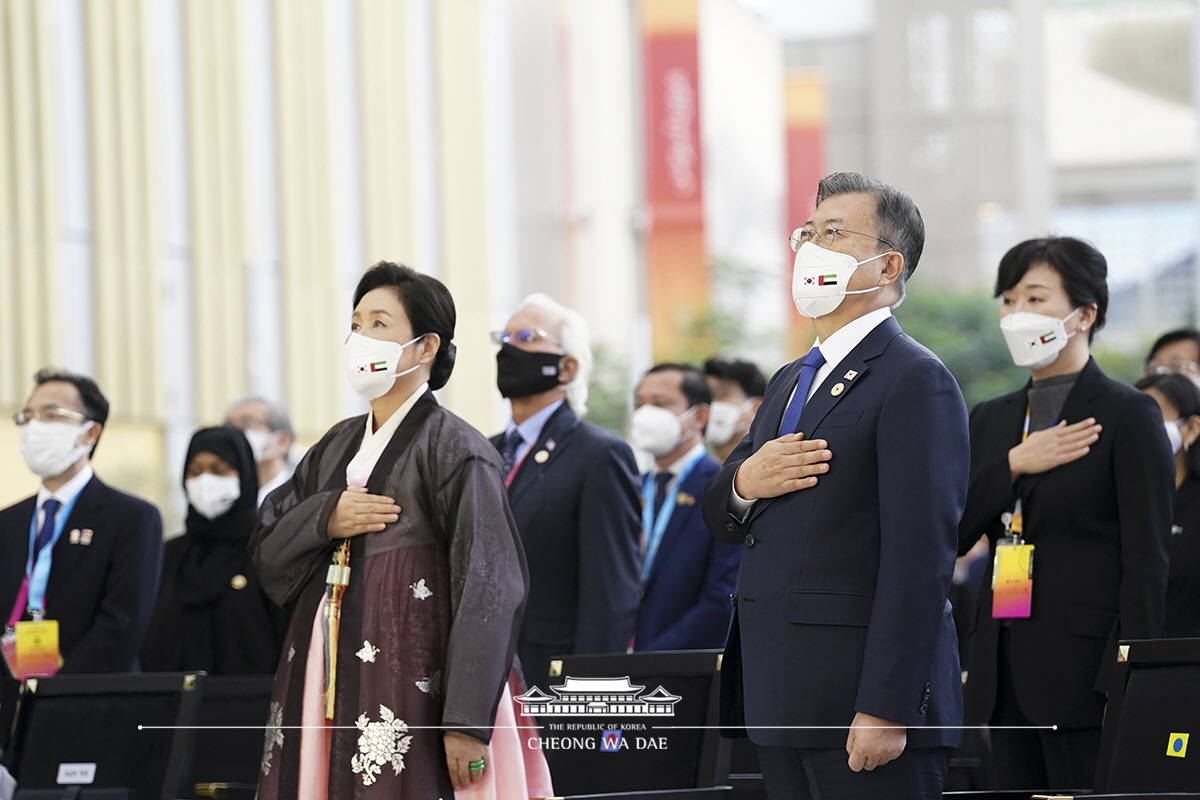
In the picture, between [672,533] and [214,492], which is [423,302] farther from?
[214,492]

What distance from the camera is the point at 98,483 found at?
514 cm

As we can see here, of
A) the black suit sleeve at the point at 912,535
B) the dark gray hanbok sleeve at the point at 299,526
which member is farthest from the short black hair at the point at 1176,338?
the dark gray hanbok sleeve at the point at 299,526

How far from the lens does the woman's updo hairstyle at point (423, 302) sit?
11.4 feet

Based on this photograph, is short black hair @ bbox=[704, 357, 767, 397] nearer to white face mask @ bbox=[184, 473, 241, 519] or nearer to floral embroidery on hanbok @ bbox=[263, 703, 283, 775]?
white face mask @ bbox=[184, 473, 241, 519]

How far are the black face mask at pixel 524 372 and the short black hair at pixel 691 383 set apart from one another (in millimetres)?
1224

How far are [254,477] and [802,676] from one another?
318 centimetres

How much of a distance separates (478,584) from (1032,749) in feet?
4.92

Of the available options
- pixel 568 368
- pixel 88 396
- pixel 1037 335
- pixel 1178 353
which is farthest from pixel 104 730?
pixel 1178 353

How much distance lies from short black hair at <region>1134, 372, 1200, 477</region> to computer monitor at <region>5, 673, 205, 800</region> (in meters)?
2.94

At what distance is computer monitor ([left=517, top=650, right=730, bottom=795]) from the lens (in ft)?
12.0

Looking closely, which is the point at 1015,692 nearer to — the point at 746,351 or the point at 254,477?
the point at 254,477

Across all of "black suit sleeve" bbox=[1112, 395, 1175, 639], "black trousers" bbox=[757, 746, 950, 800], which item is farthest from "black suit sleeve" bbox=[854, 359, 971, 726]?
"black suit sleeve" bbox=[1112, 395, 1175, 639]

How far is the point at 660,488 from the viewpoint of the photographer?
5766 mm

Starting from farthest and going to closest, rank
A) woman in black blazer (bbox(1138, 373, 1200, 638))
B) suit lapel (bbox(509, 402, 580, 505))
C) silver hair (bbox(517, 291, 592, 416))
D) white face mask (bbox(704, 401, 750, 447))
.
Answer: white face mask (bbox(704, 401, 750, 447)) < silver hair (bbox(517, 291, 592, 416)) < suit lapel (bbox(509, 402, 580, 505)) < woman in black blazer (bbox(1138, 373, 1200, 638))
